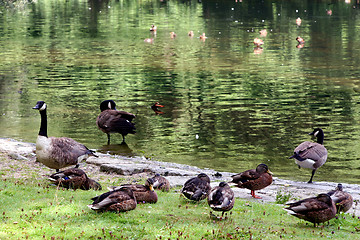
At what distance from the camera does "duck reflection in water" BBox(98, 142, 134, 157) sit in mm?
19734

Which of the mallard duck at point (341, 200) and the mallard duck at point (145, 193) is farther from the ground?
the mallard duck at point (145, 193)

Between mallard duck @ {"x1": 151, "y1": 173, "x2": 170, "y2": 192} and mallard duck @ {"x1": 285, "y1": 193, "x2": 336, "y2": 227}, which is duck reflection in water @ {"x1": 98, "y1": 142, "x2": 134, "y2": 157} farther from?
mallard duck @ {"x1": 285, "y1": 193, "x2": 336, "y2": 227}

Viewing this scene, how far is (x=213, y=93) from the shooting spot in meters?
29.8

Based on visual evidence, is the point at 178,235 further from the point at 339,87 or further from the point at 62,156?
the point at 339,87

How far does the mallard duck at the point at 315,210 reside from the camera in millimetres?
10172

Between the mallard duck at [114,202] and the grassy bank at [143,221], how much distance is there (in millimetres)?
125

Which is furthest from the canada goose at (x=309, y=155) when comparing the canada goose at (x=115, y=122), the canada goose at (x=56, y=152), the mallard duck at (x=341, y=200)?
the canada goose at (x=115, y=122)

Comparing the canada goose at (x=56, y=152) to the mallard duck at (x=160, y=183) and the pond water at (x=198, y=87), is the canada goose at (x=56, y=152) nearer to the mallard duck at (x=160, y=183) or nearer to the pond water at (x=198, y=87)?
the mallard duck at (x=160, y=183)

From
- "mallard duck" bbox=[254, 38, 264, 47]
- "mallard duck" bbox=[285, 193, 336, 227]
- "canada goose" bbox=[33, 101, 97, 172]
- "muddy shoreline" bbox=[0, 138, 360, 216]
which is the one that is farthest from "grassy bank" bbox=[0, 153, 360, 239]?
"mallard duck" bbox=[254, 38, 264, 47]

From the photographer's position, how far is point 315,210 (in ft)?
33.3

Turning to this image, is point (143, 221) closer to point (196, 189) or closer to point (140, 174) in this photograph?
point (196, 189)

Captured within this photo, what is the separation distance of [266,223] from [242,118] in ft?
46.5

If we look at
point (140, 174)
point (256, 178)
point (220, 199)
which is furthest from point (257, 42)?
point (220, 199)

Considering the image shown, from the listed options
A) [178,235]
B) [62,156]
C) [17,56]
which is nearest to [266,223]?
[178,235]
